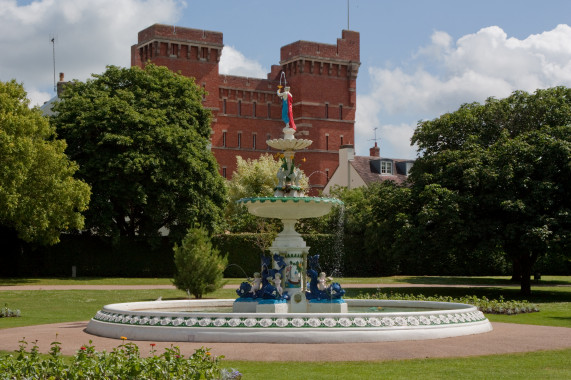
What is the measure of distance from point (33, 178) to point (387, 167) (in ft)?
137

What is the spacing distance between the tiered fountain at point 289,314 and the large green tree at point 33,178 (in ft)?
58.8

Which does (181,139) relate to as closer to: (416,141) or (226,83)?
(416,141)

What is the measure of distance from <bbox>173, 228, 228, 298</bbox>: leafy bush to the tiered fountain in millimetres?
10248

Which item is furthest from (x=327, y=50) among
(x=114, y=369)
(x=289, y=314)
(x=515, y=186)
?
(x=114, y=369)

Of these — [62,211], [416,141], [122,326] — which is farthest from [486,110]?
[122,326]

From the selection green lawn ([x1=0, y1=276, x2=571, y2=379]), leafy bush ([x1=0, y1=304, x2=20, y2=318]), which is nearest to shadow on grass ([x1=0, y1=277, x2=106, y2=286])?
green lawn ([x1=0, y1=276, x2=571, y2=379])

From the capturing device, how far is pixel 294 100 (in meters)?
78.4

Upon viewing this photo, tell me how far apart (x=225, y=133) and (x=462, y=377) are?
65437mm

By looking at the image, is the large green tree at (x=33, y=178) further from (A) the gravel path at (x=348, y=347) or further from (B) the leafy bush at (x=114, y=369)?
(B) the leafy bush at (x=114, y=369)

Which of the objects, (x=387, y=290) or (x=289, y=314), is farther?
(x=387, y=290)

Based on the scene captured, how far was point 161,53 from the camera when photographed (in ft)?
232

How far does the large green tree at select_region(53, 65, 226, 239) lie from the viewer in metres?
43.8

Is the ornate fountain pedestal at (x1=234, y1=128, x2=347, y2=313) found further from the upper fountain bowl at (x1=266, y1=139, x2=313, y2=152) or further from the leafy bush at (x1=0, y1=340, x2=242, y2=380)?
the leafy bush at (x1=0, y1=340, x2=242, y2=380)

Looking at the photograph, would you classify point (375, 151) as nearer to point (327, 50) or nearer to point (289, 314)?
point (327, 50)
